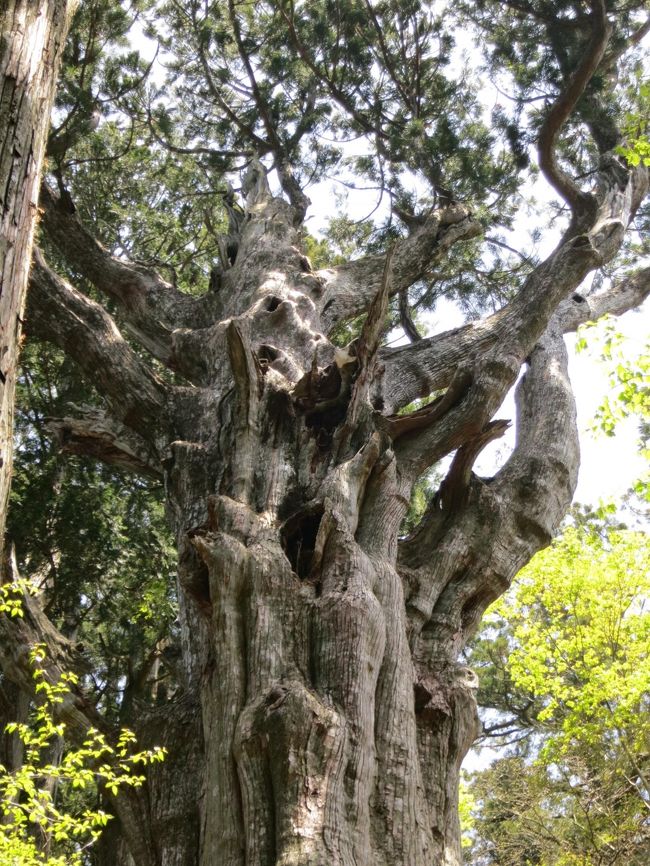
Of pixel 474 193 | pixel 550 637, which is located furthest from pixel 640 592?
pixel 474 193

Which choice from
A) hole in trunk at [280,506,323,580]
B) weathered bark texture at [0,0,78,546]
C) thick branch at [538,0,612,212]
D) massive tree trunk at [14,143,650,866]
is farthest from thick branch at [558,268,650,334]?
→ weathered bark texture at [0,0,78,546]

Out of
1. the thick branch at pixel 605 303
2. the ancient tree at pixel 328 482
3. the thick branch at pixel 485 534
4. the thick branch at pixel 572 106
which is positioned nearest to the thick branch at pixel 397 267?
the ancient tree at pixel 328 482

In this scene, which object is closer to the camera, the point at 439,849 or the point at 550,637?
the point at 439,849

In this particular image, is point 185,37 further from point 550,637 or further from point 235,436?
point 550,637

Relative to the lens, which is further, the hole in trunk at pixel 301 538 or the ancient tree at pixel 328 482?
the hole in trunk at pixel 301 538

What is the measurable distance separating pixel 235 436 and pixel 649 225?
6824mm

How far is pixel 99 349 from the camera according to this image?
5.21 meters

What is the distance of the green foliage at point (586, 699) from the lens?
9.23 metres

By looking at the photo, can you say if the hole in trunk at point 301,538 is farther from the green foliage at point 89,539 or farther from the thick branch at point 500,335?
the green foliage at point 89,539

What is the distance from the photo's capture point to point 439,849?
3.49 meters

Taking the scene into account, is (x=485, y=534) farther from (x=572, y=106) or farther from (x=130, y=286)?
(x=572, y=106)

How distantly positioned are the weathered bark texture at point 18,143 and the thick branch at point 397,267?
4535 millimetres

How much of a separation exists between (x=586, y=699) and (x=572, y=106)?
18.9 ft

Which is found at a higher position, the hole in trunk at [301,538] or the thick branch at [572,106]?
the thick branch at [572,106]
